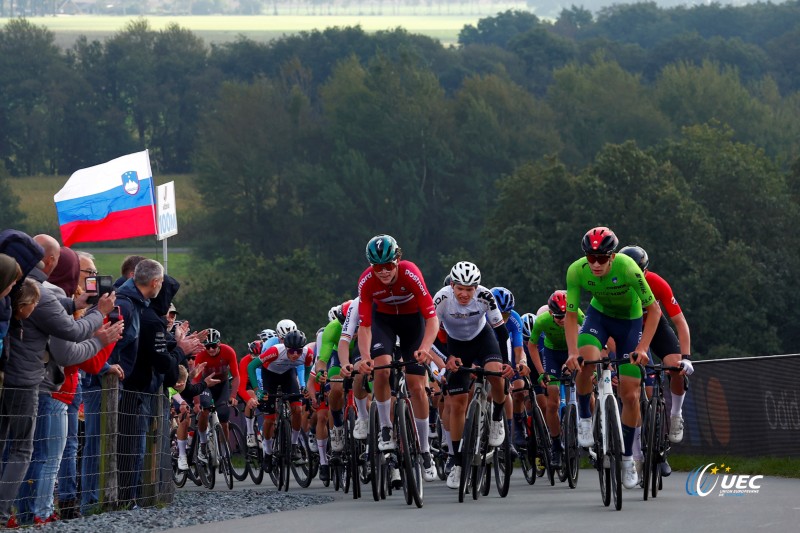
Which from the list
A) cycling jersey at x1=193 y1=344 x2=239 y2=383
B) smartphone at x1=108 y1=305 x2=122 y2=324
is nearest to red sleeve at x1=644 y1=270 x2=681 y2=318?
smartphone at x1=108 y1=305 x2=122 y2=324

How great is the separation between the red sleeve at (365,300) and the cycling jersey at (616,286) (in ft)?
5.29

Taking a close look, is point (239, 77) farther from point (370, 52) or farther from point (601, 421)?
point (601, 421)

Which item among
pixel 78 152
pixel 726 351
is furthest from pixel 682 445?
pixel 78 152

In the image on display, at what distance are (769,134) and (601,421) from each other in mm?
121355

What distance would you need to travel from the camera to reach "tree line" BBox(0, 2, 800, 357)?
77.8m

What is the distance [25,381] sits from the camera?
11781 millimetres

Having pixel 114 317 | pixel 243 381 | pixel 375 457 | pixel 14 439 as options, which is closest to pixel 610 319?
pixel 375 457

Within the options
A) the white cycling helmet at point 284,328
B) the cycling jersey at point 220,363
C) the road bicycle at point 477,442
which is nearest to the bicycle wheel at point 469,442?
the road bicycle at point 477,442

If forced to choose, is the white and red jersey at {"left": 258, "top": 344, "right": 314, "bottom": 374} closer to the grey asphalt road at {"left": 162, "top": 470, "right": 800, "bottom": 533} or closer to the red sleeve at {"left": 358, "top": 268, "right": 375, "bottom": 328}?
the grey asphalt road at {"left": 162, "top": 470, "right": 800, "bottom": 533}

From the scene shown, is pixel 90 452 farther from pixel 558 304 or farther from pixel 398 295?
pixel 558 304

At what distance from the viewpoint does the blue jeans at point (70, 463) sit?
12.9 metres

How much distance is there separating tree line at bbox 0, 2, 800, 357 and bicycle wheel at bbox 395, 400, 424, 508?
2372 inches

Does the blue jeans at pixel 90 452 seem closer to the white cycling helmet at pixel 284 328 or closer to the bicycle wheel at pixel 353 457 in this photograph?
the bicycle wheel at pixel 353 457

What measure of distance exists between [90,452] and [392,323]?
293cm
